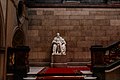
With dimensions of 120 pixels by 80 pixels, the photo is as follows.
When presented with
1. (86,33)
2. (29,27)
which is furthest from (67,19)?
(29,27)

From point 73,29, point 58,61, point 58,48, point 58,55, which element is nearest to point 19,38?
point 58,48

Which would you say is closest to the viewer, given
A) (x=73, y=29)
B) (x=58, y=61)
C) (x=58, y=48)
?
(x=58, y=61)

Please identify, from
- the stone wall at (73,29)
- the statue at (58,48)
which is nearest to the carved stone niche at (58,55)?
the statue at (58,48)

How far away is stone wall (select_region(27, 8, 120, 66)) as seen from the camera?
44.3 ft

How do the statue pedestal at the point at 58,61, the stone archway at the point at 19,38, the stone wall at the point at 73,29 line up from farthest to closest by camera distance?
the stone wall at the point at 73,29 < the statue pedestal at the point at 58,61 < the stone archway at the point at 19,38

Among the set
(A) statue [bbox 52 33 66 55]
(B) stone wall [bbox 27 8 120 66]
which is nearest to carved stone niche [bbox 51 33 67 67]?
(A) statue [bbox 52 33 66 55]

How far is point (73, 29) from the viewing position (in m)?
13.7

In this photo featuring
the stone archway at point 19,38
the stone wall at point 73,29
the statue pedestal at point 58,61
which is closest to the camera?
the stone archway at point 19,38

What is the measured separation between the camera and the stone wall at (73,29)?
13.5 metres

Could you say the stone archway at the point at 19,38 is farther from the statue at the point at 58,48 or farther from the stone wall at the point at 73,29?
the statue at the point at 58,48

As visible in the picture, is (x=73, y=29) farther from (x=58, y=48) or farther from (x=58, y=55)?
(x=58, y=55)

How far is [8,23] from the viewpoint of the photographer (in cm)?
913

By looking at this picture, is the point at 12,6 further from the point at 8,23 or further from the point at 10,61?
the point at 10,61

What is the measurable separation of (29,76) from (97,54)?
9.26 feet
